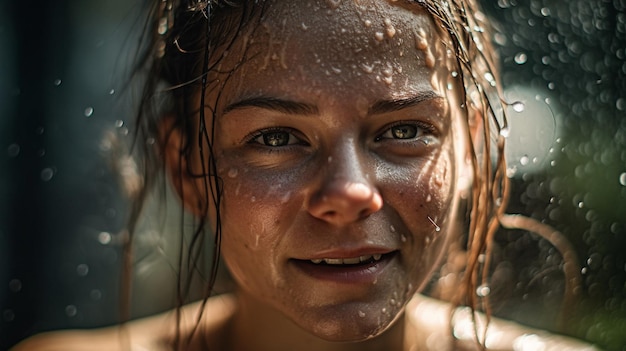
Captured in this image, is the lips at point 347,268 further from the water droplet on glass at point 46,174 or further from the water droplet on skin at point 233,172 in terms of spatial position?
the water droplet on glass at point 46,174

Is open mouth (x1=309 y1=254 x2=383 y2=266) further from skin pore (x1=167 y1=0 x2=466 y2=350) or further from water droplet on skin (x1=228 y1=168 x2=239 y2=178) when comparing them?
water droplet on skin (x1=228 y1=168 x2=239 y2=178)

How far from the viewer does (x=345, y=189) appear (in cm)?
108

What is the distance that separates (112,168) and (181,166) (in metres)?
0.98

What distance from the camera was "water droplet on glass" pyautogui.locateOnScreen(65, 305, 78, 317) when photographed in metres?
2.43

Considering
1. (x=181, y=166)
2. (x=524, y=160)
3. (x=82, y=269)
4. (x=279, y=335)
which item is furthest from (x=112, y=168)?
(x=524, y=160)

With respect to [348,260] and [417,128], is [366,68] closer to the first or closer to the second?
[417,128]

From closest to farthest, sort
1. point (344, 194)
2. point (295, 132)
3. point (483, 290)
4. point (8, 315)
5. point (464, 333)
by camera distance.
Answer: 1. point (344, 194)
2. point (295, 132)
3. point (464, 333)
4. point (483, 290)
5. point (8, 315)

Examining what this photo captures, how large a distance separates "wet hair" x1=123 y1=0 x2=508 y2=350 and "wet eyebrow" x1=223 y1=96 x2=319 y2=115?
0.28 ft

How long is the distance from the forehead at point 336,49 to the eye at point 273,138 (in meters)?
0.07

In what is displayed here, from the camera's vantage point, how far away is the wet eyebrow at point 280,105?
44.8 inches

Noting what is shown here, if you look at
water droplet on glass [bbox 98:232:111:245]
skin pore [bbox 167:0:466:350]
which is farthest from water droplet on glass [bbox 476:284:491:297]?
water droplet on glass [bbox 98:232:111:245]

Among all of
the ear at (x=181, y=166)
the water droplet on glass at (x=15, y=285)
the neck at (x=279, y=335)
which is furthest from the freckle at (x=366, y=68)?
the water droplet on glass at (x=15, y=285)

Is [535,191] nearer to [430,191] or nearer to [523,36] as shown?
[523,36]

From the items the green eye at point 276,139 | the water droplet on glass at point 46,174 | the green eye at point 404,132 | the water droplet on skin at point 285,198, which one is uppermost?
the green eye at point 276,139
